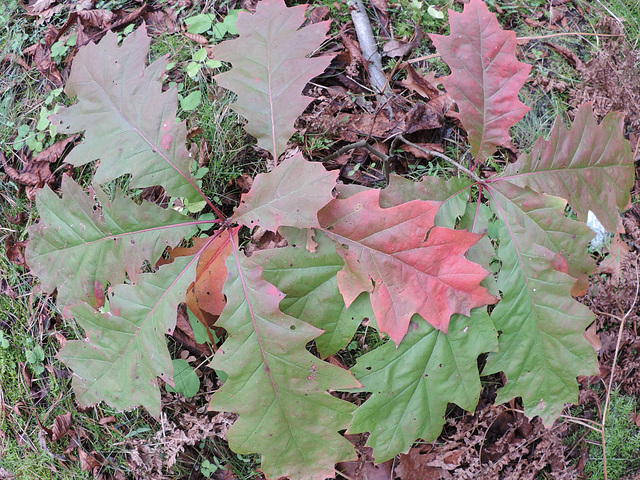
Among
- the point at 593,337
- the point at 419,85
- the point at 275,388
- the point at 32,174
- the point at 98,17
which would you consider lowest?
the point at 593,337

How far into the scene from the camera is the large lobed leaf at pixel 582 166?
184 centimetres

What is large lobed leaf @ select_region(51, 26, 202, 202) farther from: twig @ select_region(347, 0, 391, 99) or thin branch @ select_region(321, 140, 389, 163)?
twig @ select_region(347, 0, 391, 99)

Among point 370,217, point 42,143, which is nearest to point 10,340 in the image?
point 42,143

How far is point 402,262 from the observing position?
1.61 meters

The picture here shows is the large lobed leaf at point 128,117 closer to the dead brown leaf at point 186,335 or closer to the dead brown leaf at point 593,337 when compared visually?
the dead brown leaf at point 186,335

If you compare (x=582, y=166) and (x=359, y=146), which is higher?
(x=359, y=146)

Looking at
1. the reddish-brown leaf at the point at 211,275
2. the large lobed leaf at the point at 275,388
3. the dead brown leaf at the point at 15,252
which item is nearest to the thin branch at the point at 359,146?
the reddish-brown leaf at the point at 211,275

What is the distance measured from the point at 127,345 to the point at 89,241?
445 mm

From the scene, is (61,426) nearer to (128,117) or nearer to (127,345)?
(127,345)

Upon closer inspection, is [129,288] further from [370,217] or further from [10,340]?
[10,340]

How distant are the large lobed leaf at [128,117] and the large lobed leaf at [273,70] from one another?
0.27 metres

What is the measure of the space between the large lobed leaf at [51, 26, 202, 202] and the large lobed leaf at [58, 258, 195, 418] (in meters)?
0.44

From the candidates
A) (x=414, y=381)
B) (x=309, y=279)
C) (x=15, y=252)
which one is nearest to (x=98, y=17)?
(x=15, y=252)

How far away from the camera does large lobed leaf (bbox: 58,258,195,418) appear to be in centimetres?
172
